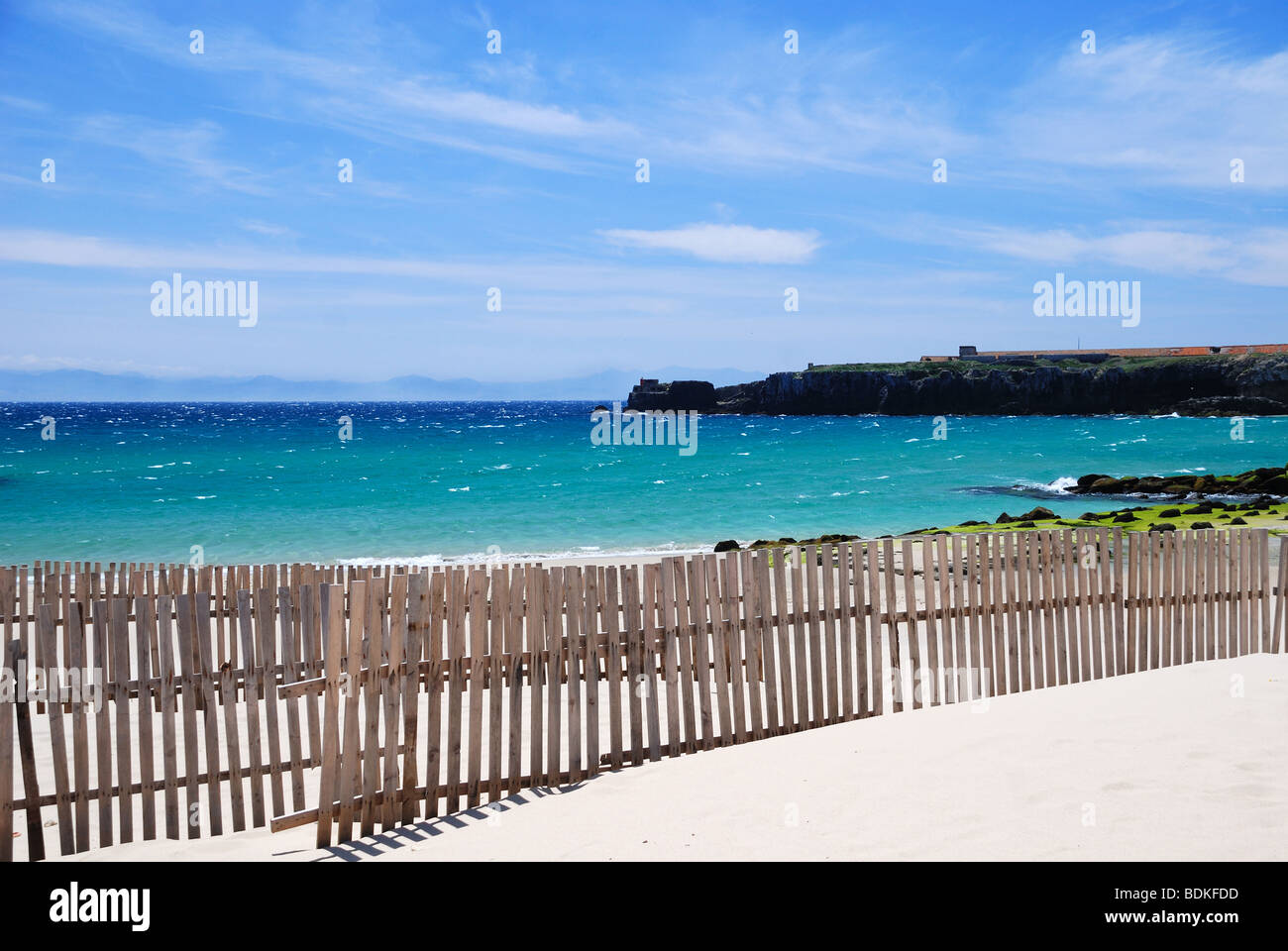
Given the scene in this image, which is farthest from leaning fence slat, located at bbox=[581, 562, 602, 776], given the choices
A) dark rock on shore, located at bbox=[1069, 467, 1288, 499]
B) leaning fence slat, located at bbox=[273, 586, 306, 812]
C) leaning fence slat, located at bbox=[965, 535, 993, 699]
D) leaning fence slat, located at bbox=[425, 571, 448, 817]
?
dark rock on shore, located at bbox=[1069, 467, 1288, 499]

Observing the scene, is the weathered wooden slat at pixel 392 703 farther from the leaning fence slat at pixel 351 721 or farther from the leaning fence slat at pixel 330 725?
the leaning fence slat at pixel 330 725

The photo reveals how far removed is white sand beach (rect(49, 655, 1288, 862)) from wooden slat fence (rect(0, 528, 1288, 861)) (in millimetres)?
301

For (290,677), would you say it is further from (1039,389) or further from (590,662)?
(1039,389)

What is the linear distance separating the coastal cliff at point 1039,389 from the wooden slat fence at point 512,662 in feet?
453

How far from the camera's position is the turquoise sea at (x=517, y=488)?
33531mm

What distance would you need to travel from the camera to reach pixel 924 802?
5.76 meters

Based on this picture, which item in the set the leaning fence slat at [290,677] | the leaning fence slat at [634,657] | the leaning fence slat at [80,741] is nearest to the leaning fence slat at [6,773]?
the leaning fence slat at [80,741]

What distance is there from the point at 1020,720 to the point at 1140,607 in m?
3.27

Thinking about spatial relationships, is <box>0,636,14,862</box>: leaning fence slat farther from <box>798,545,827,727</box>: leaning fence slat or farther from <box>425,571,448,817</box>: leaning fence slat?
<box>798,545,827,727</box>: leaning fence slat
